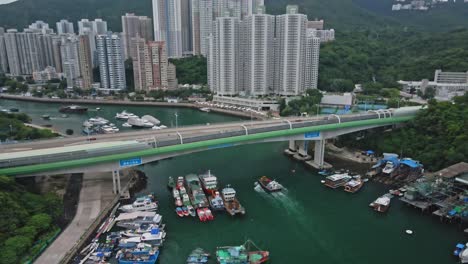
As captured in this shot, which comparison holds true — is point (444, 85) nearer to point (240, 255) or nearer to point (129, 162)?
point (240, 255)

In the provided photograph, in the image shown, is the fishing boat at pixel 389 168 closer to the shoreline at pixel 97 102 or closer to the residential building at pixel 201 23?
the shoreline at pixel 97 102

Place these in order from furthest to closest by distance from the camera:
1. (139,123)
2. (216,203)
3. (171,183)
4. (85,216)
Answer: (139,123) < (171,183) < (216,203) < (85,216)

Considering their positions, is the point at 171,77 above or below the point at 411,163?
above

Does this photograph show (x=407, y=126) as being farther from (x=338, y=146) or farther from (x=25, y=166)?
(x=25, y=166)

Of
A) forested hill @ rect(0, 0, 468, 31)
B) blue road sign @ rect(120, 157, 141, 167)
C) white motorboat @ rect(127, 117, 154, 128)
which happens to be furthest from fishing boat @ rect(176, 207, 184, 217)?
forested hill @ rect(0, 0, 468, 31)

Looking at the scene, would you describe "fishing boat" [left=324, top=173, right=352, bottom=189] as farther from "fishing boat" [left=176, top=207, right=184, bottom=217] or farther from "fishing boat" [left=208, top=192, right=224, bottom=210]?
"fishing boat" [left=176, top=207, right=184, bottom=217]

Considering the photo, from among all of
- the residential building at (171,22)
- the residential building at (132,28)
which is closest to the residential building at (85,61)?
the residential building at (132,28)

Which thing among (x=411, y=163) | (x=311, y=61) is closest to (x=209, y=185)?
(x=411, y=163)
